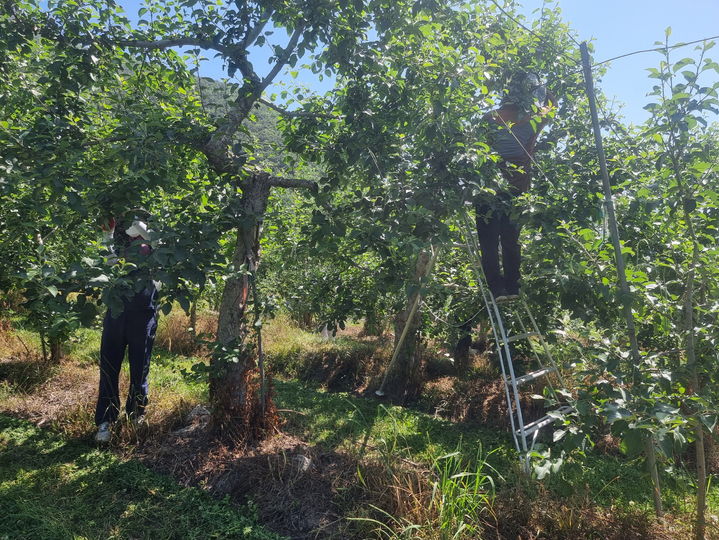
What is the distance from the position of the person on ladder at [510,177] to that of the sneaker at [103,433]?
3.26 m

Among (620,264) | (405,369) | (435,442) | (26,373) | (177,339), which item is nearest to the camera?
(620,264)

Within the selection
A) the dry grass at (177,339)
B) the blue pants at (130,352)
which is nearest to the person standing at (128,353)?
the blue pants at (130,352)

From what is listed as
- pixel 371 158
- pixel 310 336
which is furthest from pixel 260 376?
pixel 310 336

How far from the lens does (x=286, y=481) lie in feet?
9.86

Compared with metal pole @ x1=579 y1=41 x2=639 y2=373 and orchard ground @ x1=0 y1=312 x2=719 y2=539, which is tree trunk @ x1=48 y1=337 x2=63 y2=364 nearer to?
orchard ground @ x1=0 y1=312 x2=719 y2=539

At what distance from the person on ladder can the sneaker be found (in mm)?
3256

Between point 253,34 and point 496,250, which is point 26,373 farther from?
point 496,250

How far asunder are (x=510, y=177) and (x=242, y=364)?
8.71 feet

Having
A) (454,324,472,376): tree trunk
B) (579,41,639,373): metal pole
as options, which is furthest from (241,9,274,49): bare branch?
(454,324,472,376): tree trunk

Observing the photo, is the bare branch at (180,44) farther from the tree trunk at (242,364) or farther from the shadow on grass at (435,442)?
the shadow on grass at (435,442)

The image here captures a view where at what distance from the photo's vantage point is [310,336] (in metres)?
8.35

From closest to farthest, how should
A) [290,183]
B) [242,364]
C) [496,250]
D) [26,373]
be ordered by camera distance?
1. [242,364]
2. [290,183]
3. [496,250]
4. [26,373]

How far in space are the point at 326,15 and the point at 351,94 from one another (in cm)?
52

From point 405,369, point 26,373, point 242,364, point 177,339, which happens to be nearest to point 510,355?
point 405,369
